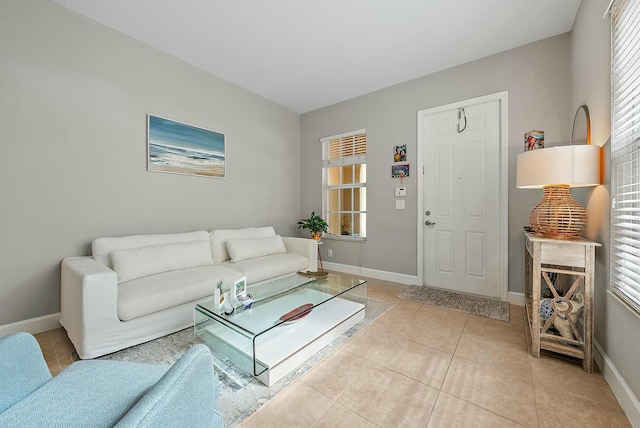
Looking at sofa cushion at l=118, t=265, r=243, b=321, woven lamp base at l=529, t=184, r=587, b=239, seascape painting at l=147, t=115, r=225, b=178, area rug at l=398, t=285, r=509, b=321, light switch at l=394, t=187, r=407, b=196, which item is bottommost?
area rug at l=398, t=285, r=509, b=321

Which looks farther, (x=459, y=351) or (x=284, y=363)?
(x=459, y=351)

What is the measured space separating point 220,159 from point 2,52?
191 centimetres

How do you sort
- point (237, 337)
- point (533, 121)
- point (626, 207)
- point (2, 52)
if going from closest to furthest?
point (626, 207)
point (237, 337)
point (2, 52)
point (533, 121)

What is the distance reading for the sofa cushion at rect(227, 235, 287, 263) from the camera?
3.05 meters

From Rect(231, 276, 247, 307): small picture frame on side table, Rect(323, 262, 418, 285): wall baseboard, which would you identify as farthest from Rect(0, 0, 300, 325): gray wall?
Rect(323, 262, 418, 285): wall baseboard

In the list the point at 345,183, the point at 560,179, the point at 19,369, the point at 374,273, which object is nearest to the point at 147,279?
the point at 19,369

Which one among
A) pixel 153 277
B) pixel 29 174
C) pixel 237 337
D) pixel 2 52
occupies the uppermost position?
pixel 2 52

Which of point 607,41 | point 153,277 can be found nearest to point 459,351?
point 607,41

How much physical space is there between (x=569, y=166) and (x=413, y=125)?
1.98 meters

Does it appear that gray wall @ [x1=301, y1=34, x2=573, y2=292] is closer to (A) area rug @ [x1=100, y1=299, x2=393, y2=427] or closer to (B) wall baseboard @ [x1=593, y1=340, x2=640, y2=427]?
(B) wall baseboard @ [x1=593, y1=340, x2=640, y2=427]

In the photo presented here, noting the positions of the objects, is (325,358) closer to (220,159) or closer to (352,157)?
(220,159)

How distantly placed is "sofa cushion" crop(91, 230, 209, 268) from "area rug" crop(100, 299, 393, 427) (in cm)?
84

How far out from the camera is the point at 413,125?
136 inches

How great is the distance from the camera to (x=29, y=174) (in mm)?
2137
